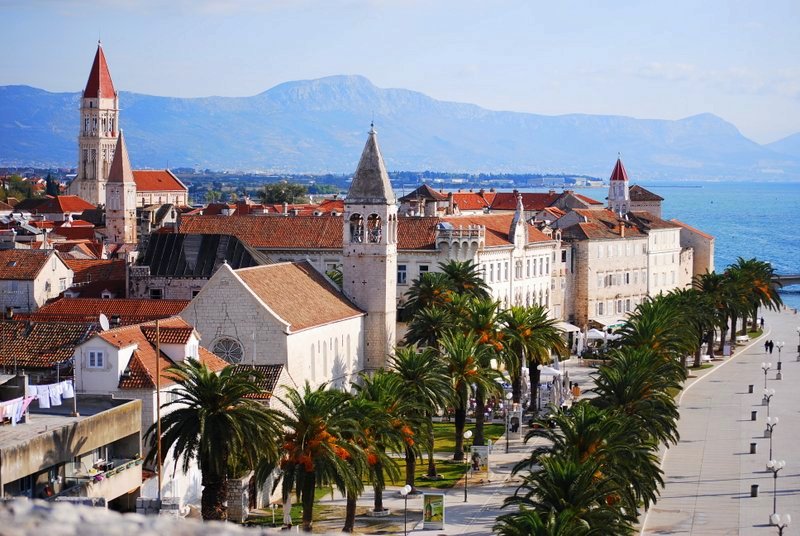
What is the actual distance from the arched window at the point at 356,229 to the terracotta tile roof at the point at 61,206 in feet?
370

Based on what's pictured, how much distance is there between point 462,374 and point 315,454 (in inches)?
656

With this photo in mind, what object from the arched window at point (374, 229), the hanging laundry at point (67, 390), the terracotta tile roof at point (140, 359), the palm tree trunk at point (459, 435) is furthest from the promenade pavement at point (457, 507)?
the arched window at point (374, 229)

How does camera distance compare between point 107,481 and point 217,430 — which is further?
point 107,481

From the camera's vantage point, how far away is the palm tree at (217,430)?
129ft

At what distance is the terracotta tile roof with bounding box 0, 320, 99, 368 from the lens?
53.0m

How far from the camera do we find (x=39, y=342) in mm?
54438

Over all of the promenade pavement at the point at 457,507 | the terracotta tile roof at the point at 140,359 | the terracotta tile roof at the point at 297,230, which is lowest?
the promenade pavement at the point at 457,507

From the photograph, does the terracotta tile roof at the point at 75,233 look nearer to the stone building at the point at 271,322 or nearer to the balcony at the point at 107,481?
the stone building at the point at 271,322

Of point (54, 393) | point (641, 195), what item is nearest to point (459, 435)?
point (54, 393)

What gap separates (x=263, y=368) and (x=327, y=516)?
23.7 feet

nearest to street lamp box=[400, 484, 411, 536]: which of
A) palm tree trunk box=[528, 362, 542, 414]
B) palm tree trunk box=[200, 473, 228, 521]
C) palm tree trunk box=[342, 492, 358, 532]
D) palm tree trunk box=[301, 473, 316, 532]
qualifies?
palm tree trunk box=[342, 492, 358, 532]

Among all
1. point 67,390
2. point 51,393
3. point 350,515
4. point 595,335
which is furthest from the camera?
point 595,335

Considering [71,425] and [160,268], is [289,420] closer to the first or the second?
[71,425]

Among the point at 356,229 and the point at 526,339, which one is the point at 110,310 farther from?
the point at 526,339
